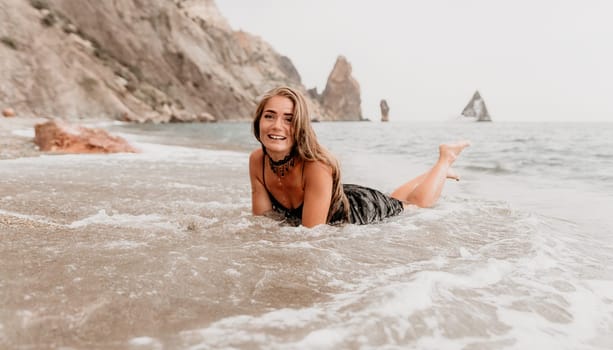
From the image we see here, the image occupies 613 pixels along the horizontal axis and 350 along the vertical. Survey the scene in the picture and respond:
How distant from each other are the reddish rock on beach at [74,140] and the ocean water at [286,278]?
5797 mm

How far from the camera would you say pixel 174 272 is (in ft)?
7.66

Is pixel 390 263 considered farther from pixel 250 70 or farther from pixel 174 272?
pixel 250 70

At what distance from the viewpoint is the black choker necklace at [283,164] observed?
355cm

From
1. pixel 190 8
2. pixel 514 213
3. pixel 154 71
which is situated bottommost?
pixel 514 213

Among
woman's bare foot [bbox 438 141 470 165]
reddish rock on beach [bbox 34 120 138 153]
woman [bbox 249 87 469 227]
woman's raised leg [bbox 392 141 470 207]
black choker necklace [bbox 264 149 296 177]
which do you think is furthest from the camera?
reddish rock on beach [bbox 34 120 138 153]

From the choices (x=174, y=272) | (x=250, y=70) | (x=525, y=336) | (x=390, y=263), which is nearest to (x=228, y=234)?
(x=174, y=272)

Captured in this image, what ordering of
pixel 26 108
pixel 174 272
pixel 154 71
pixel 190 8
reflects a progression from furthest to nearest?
pixel 190 8
pixel 154 71
pixel 26 108
pixel 174 272

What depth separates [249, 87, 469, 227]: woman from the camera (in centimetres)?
342

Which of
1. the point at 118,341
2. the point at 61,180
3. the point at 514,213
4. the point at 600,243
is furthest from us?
the point at 61,180

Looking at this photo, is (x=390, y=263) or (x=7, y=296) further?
(x=390, y=263)

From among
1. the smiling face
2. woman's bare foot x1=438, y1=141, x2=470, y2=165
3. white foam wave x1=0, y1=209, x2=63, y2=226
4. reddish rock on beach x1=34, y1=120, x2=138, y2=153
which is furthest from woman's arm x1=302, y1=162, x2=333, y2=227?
reddish rock on beach x1=34, y1=120, x2=138, y2=153

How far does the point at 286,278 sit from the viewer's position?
2.35 m

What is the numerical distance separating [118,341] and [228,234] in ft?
5.47

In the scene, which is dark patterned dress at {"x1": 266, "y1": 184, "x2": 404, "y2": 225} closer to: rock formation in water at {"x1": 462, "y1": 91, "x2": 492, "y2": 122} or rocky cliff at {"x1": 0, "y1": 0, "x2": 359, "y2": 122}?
rocky cliff at {"x1": 0, "y1": 0, "x2": 359, "y2": 122}
